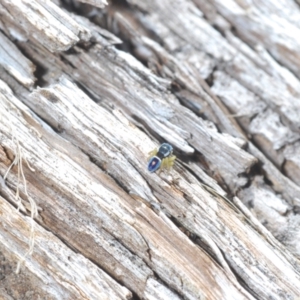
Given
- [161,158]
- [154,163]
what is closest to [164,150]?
[161,158]

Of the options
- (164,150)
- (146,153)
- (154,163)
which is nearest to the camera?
(154,163)

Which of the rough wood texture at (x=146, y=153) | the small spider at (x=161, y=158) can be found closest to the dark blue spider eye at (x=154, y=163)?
the small spider at (x=161, y=158)

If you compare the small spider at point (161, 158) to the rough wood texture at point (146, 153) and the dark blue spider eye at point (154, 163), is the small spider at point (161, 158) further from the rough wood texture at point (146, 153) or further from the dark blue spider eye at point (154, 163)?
the rough wood texture at point (146, 153)

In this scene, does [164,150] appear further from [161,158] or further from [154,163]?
[154,163]

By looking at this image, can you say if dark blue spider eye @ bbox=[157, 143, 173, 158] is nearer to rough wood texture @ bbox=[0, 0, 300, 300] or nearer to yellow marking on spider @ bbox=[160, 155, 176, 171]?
yellow marking on spider @ bbox=[160, 155, 176, 171]

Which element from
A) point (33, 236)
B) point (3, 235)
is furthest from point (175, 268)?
point (3, 235)

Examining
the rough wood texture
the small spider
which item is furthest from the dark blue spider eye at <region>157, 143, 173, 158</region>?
the rough wood texture
